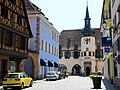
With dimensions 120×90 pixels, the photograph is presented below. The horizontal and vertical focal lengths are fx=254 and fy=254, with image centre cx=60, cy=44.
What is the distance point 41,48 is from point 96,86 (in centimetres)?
2099

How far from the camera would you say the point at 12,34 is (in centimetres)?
2892

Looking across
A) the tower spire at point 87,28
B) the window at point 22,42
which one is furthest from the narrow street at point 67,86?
the tower spire at point 87,28

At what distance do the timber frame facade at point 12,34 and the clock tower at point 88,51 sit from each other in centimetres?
4226

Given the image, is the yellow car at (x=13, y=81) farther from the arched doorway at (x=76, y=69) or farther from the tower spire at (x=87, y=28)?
the arched doorway at (x=76, y=69)

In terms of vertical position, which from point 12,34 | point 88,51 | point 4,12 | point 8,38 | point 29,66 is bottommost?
point 29,66

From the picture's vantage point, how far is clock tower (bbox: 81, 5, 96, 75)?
73.8 metres

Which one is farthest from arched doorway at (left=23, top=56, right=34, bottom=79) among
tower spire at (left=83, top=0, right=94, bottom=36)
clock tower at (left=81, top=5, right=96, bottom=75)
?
tower spire at (left=83, top=0, right=94, bottom=36)

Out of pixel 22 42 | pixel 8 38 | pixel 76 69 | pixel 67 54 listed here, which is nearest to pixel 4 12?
pixel 8 38

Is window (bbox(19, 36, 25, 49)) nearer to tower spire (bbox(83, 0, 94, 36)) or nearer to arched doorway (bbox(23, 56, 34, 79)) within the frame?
arched doorway (bbox(23, 56, 34, 79))

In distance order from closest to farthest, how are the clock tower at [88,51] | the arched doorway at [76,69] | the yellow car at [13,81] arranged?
1. the yellow car at [13,81]
2. the clock tower at [88,51]
3. the arched doorway at [76,69]

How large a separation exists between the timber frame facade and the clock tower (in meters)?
42.3

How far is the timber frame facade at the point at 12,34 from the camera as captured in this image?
87.3ft

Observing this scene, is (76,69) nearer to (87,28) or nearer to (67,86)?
(87,28)

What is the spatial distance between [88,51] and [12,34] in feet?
157
